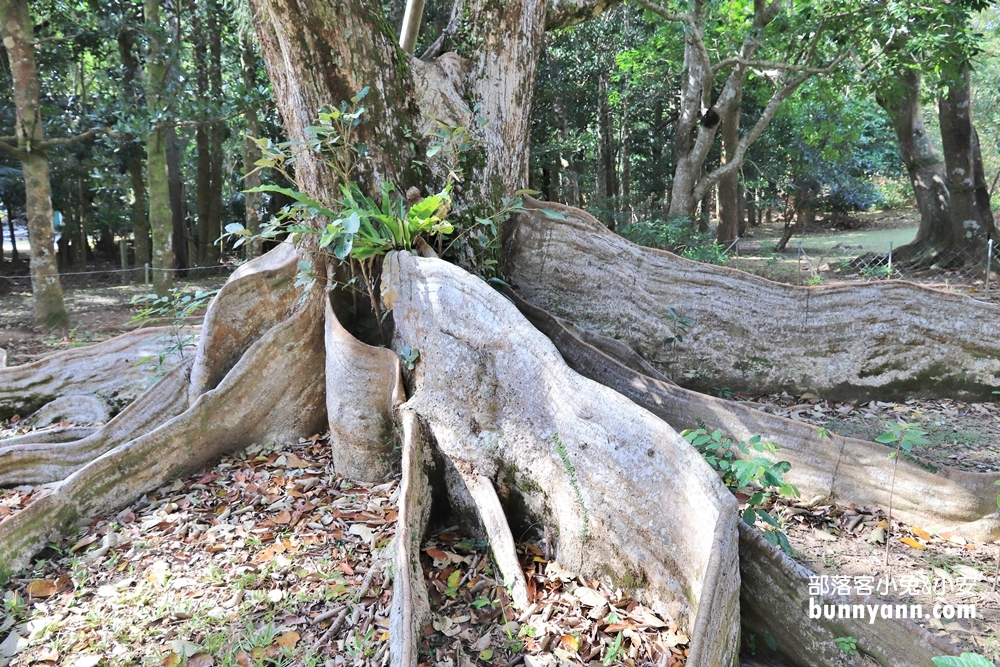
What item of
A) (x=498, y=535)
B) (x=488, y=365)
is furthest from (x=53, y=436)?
(x=498, y=535)

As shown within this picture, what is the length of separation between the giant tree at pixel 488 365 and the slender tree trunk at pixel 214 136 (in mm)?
7211

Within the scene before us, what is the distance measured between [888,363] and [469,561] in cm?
385

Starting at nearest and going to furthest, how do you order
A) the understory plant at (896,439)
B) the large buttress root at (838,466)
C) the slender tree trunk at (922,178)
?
the understory plant at (896,439) → the large buttress root at (838,466) → the slender tree trunk at (922,178)

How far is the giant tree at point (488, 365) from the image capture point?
2.58 metres

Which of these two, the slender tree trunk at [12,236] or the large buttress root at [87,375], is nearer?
the large buttress root at [87,375]

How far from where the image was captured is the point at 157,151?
10.4 metres

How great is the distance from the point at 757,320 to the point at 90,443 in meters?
4.92

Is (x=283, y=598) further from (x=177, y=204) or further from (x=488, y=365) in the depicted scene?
(x=177, y=204)

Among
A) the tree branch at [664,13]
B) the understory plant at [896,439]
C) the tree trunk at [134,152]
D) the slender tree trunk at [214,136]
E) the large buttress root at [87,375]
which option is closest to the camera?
the understory plant at [896,439]

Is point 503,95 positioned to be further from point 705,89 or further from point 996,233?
point 996,233

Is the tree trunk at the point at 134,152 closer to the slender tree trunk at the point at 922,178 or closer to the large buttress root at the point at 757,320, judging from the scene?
the large buttress root at the point at 757,320

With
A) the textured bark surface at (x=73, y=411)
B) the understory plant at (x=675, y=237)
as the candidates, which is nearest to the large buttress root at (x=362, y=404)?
the textured bark surface at (x=73, y=411)

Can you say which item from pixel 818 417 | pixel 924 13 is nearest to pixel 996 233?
pixel 924 13

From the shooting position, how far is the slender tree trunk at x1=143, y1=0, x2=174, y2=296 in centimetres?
967
